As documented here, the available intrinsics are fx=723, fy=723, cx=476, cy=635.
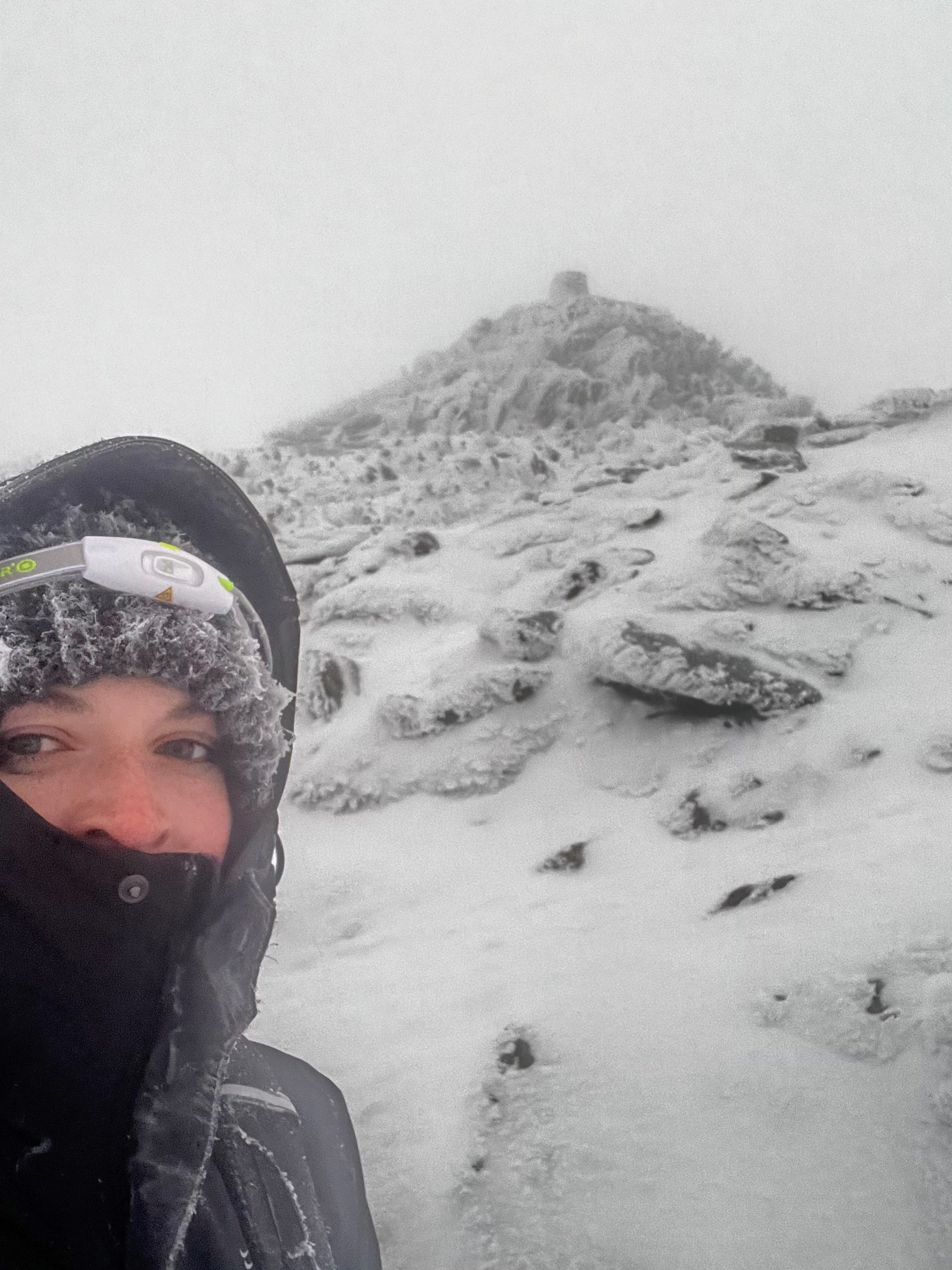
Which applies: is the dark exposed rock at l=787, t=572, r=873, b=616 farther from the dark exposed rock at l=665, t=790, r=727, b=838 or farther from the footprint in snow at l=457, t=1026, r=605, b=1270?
the footprint in snow at l=457, t=1026, r=605, b=1270

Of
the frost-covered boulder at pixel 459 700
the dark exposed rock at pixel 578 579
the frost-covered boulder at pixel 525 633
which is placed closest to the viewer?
the frost-covered boulder at pixel 459 700

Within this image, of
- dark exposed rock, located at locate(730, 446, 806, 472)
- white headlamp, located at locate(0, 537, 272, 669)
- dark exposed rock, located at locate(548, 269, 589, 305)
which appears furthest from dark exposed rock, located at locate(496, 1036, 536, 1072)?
dark exposed rock, located at locate(548, 269, 589, 305)

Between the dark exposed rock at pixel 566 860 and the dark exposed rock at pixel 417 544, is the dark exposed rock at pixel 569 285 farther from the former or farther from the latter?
the dark exposed rock at pixel 566 860

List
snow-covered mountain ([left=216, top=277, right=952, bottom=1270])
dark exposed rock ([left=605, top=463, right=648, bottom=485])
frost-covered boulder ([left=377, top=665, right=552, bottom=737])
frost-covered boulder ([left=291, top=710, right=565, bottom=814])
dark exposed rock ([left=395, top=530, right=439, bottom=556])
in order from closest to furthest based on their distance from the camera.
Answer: snow-covered mountain ([left=216, top=277, right=952, bottom=1270]), frost-covered boulder ([left=291, top=710, right=565, bottom=814]), frost-covered boulder ([left=377, top=665, right=552, bottom=737]), dark exposed rock ([left=395, top=530, right=439, bottom=556]), dark exposed rock ([left=605, top=463, right=648, bottom=485])

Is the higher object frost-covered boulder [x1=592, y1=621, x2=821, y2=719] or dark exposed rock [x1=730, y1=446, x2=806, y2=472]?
dark exposed rock [x1=730, y1=446, x2=806, y2=472]

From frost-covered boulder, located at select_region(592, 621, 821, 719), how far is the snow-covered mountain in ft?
0.06

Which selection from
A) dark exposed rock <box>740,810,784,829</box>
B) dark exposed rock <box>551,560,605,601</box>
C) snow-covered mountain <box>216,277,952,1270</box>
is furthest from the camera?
dark exposed rock <box>551,560,605,601</box>

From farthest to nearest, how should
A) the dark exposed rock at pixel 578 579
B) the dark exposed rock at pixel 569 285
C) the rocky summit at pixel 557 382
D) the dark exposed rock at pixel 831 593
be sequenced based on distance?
the dark exposed rock at pixel 569 285 < the rocky summit at pixel 557 382 < the dark exposed rock at pixel 578 579 < the dark exposed rock at pixel 831 593

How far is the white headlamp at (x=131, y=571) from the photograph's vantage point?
125cm

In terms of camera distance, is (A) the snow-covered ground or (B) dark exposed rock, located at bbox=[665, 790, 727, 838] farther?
(B) dark exposed rock, located at bbox=[665, 790, 727, 838]

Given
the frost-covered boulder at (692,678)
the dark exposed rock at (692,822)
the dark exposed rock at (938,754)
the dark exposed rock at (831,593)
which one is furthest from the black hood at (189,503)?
the dark exposed rock at (831,593)

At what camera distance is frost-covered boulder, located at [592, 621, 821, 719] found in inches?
155

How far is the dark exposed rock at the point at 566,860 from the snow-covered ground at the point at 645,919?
0.05 m

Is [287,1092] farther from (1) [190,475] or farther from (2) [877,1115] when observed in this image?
(2) [877,1115]
